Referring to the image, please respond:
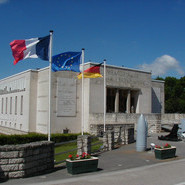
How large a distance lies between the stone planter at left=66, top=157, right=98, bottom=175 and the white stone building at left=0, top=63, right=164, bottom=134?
72.3ft

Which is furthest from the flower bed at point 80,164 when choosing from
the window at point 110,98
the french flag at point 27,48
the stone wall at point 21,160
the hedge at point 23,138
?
the window at point 110,98

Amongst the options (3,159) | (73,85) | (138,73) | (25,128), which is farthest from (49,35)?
(138,73)

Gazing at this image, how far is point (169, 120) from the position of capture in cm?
3944

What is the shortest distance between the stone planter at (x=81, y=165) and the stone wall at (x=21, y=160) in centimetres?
130

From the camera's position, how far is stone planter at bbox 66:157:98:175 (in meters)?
10.9

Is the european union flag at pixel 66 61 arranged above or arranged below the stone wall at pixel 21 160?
above

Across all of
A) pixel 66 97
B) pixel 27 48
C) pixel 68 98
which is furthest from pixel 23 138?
pixel 27 48

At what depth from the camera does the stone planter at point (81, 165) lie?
10.9m

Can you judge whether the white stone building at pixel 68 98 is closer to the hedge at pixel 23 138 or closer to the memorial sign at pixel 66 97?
the memorial sign at pixel 66 97

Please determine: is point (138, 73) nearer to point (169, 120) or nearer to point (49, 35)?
point (169, 120)

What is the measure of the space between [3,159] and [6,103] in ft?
129

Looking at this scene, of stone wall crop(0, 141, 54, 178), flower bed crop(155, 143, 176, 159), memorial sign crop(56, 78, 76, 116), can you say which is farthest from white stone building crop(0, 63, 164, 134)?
stone wall crop(0, 141, 54, 178)

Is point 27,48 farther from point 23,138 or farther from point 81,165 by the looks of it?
point 23,138

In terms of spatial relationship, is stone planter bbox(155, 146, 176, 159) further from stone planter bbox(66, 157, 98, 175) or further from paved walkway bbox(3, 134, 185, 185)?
stone planter bbox(66, 157, 98, 175)
